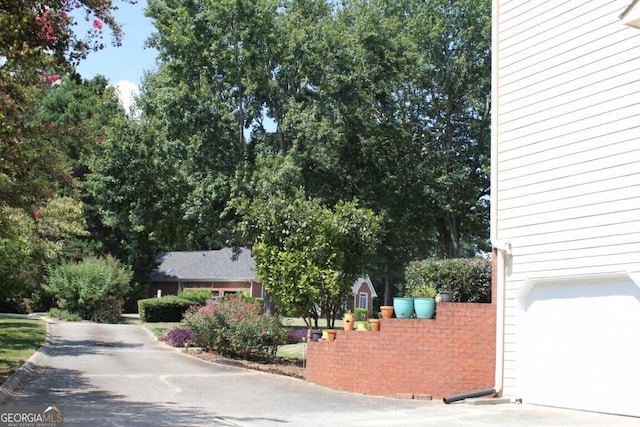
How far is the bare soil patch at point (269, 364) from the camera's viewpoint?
57.7ft

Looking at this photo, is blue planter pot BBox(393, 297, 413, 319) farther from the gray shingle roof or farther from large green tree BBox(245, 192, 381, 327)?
the gray shingle roof

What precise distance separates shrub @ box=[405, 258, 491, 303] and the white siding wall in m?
1.23

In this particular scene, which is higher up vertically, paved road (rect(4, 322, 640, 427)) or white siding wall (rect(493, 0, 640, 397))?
white siding wall (rect(493, 0, 640, 397))

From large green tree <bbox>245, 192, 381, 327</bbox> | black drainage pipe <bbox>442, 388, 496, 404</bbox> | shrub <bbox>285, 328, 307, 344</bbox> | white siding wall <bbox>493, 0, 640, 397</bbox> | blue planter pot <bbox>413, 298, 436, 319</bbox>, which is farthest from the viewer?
shrub <bbox>285, 328, 307, 344</bbox>

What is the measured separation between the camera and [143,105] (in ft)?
89.7

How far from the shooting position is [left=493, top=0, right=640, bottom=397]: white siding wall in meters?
10.8

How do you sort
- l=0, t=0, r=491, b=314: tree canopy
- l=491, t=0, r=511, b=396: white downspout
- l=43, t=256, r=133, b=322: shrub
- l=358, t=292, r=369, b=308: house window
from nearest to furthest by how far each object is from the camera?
l=491, t=0, r=511, b=396: white downspout < l=0, t=0, r=491, b=314: tree canopy < l=43, t=256, r=133, b=322: shrub < l=358, t=292, r=369, b=308: house window

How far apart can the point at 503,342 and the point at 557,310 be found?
1356 millimetres

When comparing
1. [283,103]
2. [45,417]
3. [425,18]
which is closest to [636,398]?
[45,417]

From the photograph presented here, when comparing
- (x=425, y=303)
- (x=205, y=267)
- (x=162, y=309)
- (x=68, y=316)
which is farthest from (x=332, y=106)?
(x=205, y=267)

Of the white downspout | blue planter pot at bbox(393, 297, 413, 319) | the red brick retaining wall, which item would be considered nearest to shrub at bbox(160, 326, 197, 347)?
the red brick retaining wall

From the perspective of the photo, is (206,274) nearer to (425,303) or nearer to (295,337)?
(295,337)

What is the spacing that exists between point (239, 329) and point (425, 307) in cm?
766

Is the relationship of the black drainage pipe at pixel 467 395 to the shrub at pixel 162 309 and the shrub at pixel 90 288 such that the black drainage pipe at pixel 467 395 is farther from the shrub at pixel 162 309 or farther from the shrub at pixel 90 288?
the shrub at pixel 162 309
